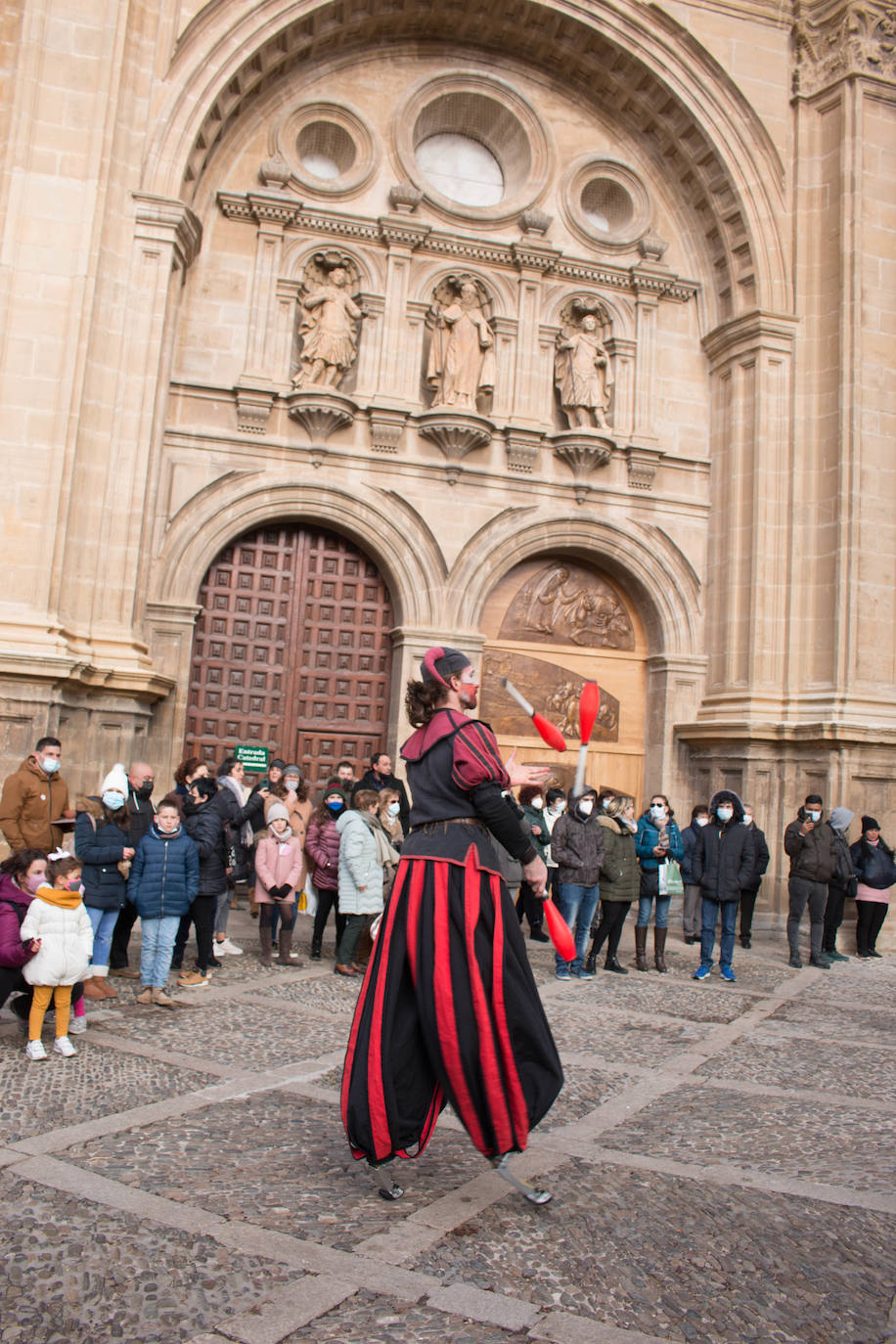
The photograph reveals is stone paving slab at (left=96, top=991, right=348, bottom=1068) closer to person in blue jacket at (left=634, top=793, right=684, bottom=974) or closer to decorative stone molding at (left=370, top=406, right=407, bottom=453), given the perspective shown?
person in blue jacket at (left=634, top=793, right=684, bottom=974)

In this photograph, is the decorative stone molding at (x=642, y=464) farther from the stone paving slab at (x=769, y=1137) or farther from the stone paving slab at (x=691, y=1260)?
the stone paving slab at (x=691, y=1260)

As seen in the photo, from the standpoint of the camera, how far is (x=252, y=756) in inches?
524

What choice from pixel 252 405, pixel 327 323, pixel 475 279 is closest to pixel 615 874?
pixel 252 405

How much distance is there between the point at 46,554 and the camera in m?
10.9

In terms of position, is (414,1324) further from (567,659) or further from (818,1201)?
(567,659)

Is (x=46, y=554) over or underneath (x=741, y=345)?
underneath

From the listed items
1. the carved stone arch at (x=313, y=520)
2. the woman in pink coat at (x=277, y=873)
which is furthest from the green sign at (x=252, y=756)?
the woman in pink coat at (x=277, y=873)

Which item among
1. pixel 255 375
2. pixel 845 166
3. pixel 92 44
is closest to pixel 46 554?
pixel 255 375

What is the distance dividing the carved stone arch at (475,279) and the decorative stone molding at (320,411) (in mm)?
1984

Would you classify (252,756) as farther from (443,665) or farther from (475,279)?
(443,665)

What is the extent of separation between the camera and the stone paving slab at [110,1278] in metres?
2.98

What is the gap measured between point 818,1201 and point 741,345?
12707 mm

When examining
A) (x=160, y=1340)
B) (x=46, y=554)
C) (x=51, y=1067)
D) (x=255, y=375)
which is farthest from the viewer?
(x=255, y=375)

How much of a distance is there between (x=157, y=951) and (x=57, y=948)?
1.39 m
